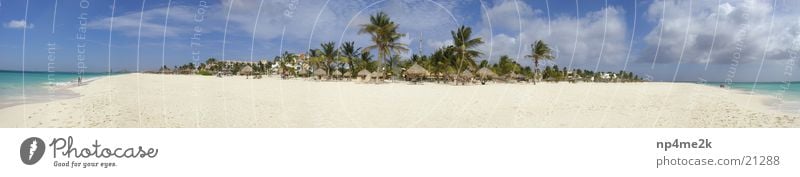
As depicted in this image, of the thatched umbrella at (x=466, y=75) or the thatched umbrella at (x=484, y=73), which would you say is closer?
the thatched umbrella at (x=466, y=75)

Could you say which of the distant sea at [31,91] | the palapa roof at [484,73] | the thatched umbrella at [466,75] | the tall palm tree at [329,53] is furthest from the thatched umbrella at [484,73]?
the distant sea at [31,91]

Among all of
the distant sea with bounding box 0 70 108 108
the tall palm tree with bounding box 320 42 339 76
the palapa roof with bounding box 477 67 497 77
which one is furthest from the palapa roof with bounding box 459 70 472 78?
the distant sea with bounding box 0 70 108 108

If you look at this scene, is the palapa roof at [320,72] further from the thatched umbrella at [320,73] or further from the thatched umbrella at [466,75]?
the thatched umbrella at [466,75]

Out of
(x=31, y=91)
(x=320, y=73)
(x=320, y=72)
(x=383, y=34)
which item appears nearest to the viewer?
(x=31, y=91)

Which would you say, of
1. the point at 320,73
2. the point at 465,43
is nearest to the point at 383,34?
the point at 465,43

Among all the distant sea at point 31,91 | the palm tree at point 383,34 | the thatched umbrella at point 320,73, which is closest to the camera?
the distant sea at point 31,91

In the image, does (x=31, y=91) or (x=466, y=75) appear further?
(x=466, y=75)

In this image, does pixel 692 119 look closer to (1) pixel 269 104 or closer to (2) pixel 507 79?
(1) pixel 269 104

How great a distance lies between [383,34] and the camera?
3797 centimetres

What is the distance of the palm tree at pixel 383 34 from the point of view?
37.7 metres

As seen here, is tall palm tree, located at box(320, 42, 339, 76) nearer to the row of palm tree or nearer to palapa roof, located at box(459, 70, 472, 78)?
the row of palm tree

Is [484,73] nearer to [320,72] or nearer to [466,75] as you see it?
[466,75]
